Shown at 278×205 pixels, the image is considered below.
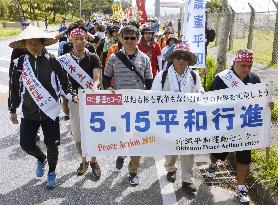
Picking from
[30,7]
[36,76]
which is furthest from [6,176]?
[30,7]

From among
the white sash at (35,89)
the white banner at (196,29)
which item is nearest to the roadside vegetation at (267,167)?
the white sash at (35,89)

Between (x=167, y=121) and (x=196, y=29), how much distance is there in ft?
13.2

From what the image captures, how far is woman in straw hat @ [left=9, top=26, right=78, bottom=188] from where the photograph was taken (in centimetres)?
475

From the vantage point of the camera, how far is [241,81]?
4762mm

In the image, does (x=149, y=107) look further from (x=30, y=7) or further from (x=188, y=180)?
(x=30, y=7)

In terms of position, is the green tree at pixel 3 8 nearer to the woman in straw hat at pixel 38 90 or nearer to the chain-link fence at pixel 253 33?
the chain-link fence at pixel 253 33

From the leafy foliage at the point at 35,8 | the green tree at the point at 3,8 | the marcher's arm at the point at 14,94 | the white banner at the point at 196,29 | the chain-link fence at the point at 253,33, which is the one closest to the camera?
the marcher's arm at the point at 14,94

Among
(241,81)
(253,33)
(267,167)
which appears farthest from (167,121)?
(253,33)

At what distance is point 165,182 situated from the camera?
16.9 ft

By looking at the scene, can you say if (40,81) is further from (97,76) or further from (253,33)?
(253,33)

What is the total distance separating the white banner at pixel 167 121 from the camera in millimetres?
4750

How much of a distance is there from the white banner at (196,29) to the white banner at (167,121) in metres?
3.53

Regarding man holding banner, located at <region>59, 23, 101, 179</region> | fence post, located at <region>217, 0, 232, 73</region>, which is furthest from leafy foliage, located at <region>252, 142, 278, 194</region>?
fence post, located at <region>217, 0, 232, 73</region>

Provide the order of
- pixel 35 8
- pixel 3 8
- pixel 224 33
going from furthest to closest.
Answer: pixel 35 8 → pixel 3 8 → pixel 224 33
